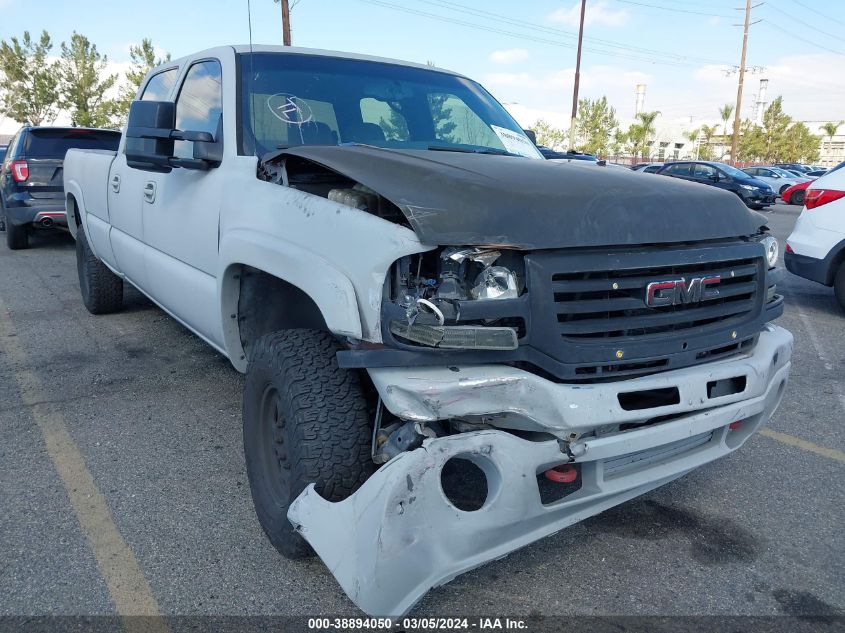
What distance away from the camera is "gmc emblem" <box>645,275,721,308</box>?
2.22 m

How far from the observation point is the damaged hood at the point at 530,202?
2.07 meters

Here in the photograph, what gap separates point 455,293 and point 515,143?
2.02 metres

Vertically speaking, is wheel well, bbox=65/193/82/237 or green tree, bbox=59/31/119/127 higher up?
green tree, bbox=59/31/119/127

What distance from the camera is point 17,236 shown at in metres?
9.97

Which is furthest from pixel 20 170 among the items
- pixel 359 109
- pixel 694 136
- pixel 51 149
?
pixel 694 136

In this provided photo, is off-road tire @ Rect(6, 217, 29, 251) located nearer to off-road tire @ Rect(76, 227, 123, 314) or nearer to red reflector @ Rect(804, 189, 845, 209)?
off-road tire @ Rect(76, 227, 123, 314)

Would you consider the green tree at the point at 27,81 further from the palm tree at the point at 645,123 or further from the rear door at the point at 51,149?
the palm tree at the point at 645,123

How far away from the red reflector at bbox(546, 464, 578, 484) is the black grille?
1.42 ft

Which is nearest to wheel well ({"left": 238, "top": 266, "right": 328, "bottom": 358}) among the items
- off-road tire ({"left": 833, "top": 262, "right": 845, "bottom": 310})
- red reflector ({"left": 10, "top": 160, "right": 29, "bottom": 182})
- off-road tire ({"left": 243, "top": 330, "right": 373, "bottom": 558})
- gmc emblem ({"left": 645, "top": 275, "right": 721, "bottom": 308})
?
off-road tire ({"left": 243, "top": 330, "right": 373, "bottom": 558})

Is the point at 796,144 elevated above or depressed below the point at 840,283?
above

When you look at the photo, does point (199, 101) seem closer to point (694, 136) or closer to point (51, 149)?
point (51, 149)

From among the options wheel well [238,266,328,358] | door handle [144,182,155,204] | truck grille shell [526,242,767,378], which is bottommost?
wheel well [238,266,328,358]

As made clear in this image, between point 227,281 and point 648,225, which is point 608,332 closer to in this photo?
point 648,225

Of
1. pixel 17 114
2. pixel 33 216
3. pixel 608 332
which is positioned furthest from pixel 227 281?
pixel 17 114
